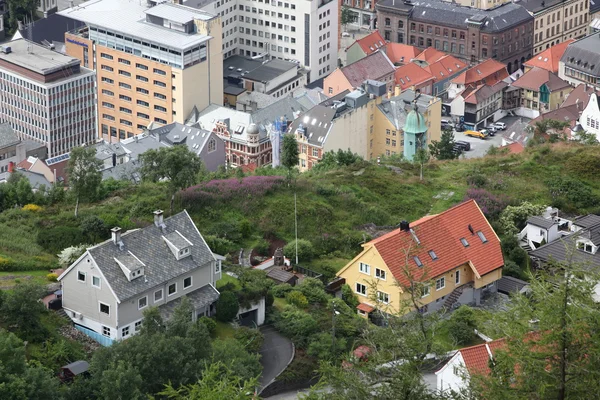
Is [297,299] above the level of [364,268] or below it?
below

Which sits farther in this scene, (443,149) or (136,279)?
(443,149)

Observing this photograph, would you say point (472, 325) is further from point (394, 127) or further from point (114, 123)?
point (114, 123)

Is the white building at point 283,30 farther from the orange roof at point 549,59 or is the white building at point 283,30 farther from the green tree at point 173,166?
the green tree at point 173,166

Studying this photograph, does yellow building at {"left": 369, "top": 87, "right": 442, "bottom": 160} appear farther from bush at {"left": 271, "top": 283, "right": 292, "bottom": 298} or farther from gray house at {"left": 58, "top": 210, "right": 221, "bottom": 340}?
gray house at {"left": 58, "top": 210, "right": 221, "bottom": 340}

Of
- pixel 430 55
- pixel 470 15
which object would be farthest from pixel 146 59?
pixel 470 15

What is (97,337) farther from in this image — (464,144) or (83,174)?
(464,144)

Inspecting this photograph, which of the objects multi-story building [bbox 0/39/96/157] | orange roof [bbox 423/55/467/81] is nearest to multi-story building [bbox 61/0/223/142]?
multi-story building [bbox 0/39/96/157]
